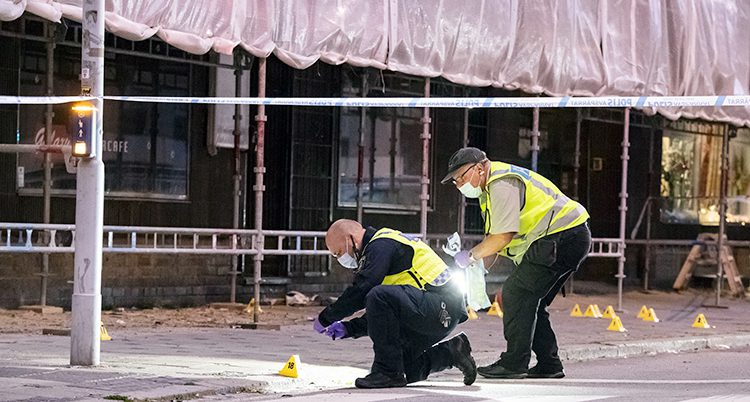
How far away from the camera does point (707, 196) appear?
25.5 meters

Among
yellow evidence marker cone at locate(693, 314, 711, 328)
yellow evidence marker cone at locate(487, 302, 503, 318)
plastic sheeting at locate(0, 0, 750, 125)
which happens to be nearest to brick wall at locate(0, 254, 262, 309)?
yellow evidence marker cone at locate(487, 302, 503, 318)

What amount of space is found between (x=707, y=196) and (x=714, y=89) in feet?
19.0

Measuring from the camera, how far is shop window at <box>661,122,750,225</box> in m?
24.9

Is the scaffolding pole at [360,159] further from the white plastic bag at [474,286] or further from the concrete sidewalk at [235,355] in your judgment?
the white plastic bag at [474,286]

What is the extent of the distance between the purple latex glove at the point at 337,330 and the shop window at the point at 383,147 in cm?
950

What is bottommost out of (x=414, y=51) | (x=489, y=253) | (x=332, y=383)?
(x=332, y=383)

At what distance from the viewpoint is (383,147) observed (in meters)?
19.6

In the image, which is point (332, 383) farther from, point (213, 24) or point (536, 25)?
point (536, 25)

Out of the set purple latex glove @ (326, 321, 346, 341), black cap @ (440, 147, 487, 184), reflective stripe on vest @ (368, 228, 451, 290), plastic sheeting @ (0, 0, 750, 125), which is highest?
plastic sheeting @ (0, 0, 750, 125)

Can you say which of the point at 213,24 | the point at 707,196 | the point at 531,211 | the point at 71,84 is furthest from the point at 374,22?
the point at 707,196

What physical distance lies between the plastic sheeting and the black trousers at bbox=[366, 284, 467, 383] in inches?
208

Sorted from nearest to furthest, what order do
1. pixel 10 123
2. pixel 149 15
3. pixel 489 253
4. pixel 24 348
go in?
pixel 489 253, pixel 24 348, pixel 149 15, pixel 10 123

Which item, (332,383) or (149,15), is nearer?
(332,383)

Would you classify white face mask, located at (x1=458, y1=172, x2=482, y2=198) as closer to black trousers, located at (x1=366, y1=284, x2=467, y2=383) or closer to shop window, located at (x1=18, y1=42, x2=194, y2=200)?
black trousers, located at (x1=366, y1=284, x2=467, y2=383)
